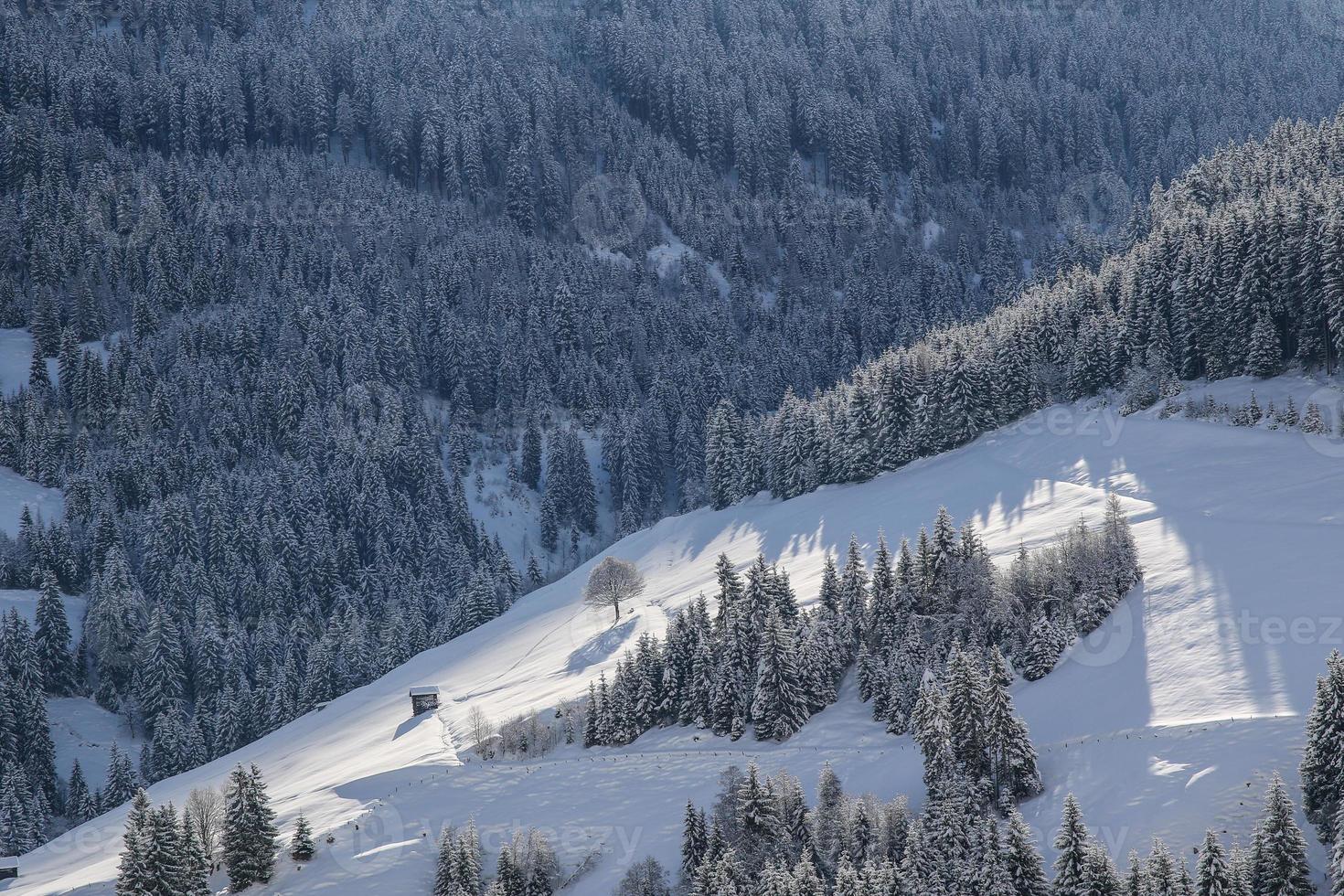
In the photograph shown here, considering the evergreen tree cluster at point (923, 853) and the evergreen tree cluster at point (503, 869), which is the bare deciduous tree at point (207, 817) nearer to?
the evergreen tree cluster at point (503, 869)

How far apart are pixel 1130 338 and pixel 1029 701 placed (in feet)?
173

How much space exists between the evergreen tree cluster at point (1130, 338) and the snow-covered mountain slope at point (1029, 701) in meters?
5.44

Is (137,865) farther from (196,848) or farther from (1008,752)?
(1008,752)

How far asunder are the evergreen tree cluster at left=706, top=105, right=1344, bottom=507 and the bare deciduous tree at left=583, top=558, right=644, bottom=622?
26.0 metres

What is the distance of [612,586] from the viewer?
4250 inches

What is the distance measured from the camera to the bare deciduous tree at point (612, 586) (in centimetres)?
10794

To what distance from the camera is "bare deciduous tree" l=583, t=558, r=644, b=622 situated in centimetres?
10794

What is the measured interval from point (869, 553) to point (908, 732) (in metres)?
28.3

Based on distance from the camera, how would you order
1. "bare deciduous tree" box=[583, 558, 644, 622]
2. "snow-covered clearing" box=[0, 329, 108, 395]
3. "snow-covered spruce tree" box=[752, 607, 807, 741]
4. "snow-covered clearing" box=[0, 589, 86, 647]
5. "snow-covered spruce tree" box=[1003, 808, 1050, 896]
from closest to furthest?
"snow-covered spruce tree" box=[1003, 808, 1050, 896], "snow-covered spruce tree" box=[752, 607, 807, 741], "bare deciduous tree" box=[583, 558, 644, 622], "snow-covered clearing" box=[0, 589, 86, 647], "snow-covered clearing" box=[0, 329, 108, 395]

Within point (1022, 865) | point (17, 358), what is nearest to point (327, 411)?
point (17, 358)

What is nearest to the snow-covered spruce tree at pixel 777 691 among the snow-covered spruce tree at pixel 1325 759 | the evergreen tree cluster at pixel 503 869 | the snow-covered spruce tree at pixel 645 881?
the snow-covered spruce tree at pixel 645 881

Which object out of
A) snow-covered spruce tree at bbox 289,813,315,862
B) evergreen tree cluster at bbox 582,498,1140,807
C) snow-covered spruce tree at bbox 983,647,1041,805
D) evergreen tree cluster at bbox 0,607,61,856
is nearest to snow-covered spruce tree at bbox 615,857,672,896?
evergreen tree cluster at bbox 582,498,1140,807

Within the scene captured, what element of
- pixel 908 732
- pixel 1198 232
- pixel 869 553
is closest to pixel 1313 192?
pixel 1198 232

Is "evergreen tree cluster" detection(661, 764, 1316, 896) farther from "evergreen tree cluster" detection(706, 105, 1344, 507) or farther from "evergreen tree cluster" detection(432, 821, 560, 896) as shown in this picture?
"evergreen tree cluster" detection(706, 105, 1344, 507)
